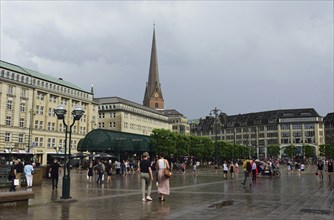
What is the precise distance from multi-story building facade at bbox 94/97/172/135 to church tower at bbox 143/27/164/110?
85.0 feet

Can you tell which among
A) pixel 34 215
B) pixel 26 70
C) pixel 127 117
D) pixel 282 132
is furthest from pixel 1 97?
pixel 282 132

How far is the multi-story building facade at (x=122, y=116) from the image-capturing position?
11362 centimetres

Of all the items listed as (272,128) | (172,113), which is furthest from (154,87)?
(272,128)

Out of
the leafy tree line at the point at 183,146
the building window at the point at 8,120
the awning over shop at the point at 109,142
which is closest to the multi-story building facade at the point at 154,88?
the leafy tree line at the point at 183,146

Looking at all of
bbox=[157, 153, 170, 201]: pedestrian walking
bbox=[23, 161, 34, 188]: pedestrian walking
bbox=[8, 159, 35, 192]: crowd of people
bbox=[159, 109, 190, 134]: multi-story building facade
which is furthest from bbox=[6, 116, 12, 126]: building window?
bbox=[159, 109, 190, 134]: multi-story building facade

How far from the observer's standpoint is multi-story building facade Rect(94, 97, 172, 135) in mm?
113625

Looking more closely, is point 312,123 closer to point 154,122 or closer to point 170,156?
point 154,122

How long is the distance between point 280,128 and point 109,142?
11256 cm

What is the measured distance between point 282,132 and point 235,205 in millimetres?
147517

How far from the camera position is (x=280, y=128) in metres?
154

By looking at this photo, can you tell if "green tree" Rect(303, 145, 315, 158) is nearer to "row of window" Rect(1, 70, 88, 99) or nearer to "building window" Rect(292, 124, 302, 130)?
"building window" Rect(292, 124, 302, 130)

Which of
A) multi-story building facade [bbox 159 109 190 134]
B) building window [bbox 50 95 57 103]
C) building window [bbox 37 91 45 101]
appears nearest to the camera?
building window [bbox 37 91 45 101]

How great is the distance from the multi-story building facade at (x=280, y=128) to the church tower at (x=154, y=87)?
3393 centimetres

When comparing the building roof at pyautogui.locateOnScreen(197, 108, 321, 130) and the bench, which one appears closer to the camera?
the bench
